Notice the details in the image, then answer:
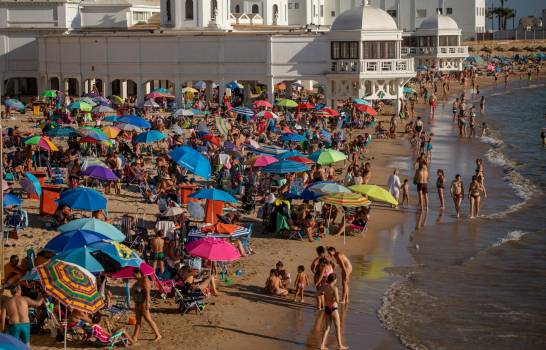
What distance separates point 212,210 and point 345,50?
90.8 feet

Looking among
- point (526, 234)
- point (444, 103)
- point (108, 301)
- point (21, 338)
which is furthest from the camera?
point (444, 103)

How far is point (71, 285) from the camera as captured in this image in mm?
15352

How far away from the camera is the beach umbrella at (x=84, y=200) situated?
72.4ft

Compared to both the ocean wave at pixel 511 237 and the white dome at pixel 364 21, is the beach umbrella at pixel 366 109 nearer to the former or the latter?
the white dome at pixel 364 21

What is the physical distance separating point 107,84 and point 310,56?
11584 millimetres

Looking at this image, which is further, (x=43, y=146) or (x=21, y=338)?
(x=43, y=146)

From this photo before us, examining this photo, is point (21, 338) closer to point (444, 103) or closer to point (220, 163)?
point (220, 163)

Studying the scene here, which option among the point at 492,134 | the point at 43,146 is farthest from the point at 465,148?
the point at 43,146

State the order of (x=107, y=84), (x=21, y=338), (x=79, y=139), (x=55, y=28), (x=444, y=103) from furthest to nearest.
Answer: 1. (x=444, y=103)
2. (x=55, y=28)
3. (x=107, y=84)
4. (x=79, y=139)
5. (x=21, y=338)

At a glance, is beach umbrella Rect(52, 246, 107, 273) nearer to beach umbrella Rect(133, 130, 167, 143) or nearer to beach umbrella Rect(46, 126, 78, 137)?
beach umbrella Rect(133, 130, 167, 143)

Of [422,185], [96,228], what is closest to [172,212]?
[96,228]

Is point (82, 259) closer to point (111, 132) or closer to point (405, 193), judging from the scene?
point (405, 193)

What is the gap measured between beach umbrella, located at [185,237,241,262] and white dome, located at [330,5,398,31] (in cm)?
3188

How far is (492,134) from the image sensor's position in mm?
53812
